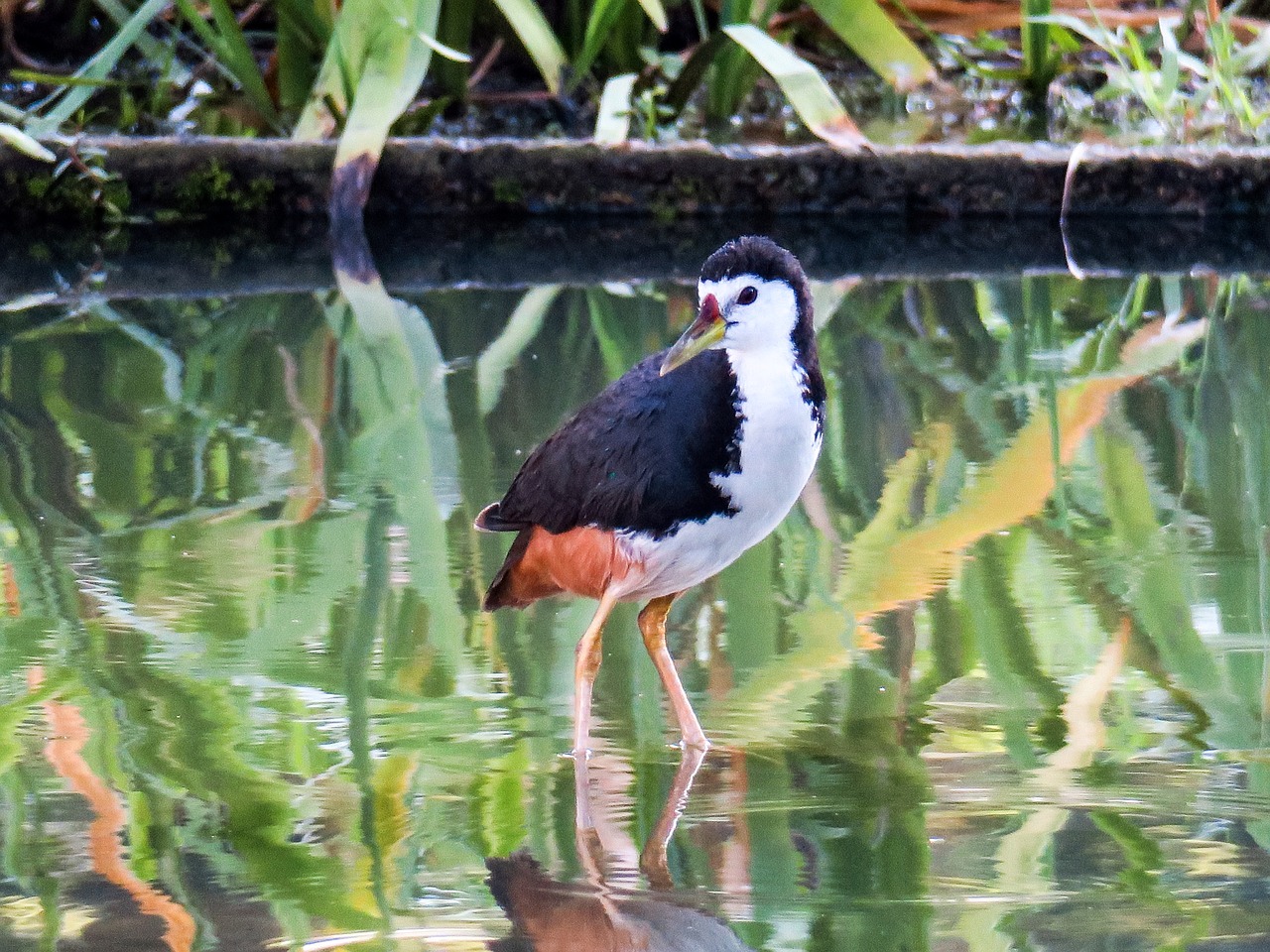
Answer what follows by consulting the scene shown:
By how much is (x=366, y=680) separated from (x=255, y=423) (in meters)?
1.55

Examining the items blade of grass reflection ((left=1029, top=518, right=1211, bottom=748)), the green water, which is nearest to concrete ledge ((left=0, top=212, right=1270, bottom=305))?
the green water

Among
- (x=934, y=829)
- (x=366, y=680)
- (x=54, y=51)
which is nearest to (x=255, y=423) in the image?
(x=366, y=680)

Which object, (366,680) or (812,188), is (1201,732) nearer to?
(366,680)

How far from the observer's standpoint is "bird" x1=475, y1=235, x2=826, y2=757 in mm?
2410

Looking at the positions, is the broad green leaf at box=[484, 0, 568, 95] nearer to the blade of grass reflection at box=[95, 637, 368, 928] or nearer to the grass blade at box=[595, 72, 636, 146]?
the grass blade at box=[595, 72, 636, 146]

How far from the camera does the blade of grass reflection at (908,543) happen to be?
2.78 metres

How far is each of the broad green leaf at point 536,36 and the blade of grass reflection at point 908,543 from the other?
9.49 ft

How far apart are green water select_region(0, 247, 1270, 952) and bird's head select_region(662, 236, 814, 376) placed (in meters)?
0.59

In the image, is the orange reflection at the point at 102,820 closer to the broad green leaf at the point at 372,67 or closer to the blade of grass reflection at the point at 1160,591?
the blade of grass reflection at the point at 1160,591

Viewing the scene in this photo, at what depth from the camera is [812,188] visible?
6.66 metres

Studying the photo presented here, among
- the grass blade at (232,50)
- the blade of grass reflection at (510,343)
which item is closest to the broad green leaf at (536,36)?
the grass blade at (232,50)

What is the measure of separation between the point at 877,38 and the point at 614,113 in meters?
1.04

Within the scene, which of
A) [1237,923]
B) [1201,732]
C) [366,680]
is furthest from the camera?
[366,680]

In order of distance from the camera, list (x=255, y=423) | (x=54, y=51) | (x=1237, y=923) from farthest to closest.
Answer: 1. (x=54, y=51)
2. (x=255, y=423)
3. (x=1237, y=923)
